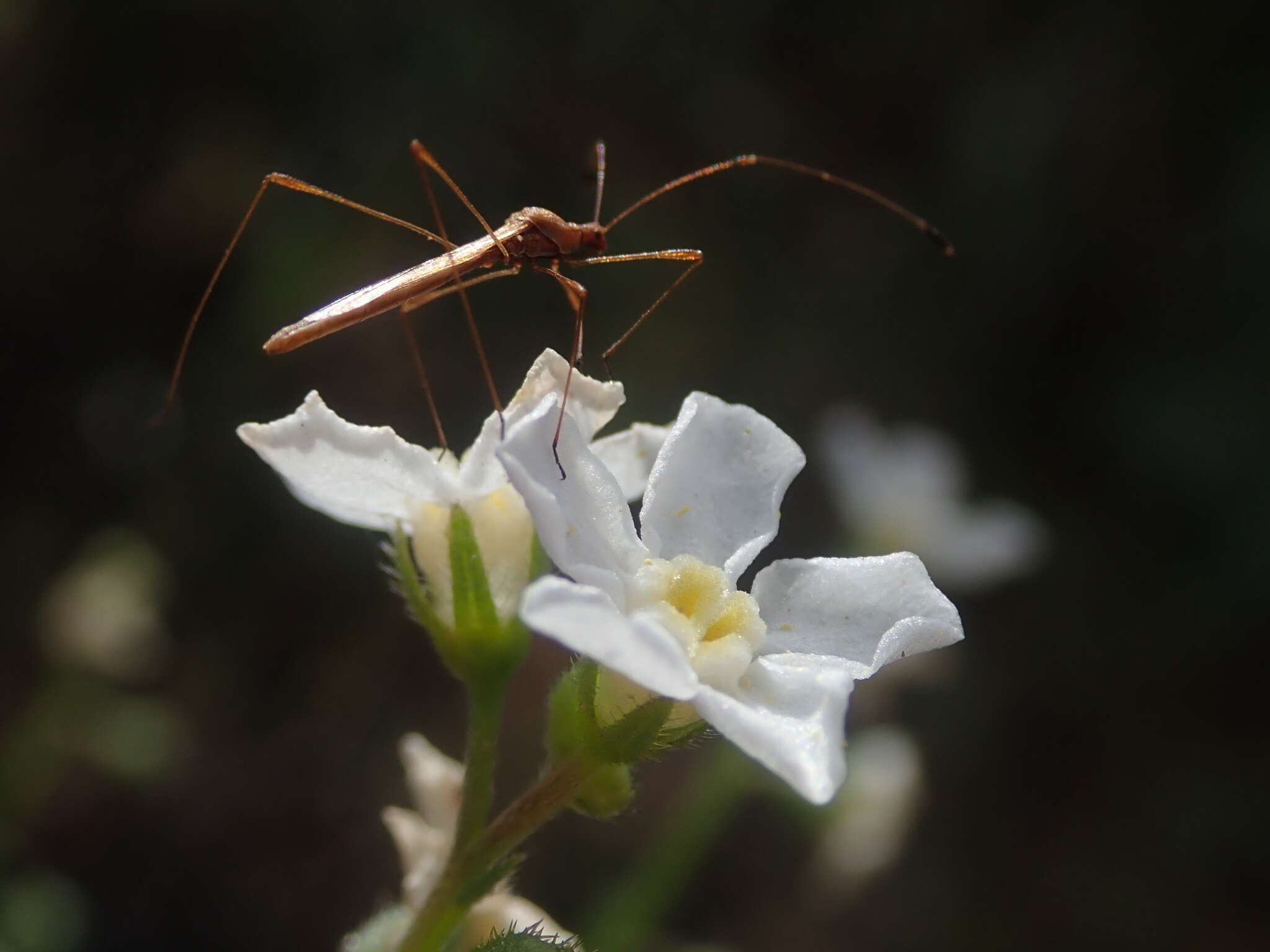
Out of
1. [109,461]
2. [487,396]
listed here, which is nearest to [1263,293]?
[487,396]

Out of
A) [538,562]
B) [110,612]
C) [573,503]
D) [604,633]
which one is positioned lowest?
[110,612]

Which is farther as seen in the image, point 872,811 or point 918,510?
point 918,510

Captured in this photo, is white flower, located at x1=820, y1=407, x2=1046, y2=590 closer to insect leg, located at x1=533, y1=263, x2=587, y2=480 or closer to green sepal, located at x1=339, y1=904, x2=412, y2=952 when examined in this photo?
insect leg, located at x1=533, y1=263, x2=587, y2=480

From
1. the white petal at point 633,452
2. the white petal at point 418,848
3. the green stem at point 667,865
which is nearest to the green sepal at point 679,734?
the white petal at point 633,452

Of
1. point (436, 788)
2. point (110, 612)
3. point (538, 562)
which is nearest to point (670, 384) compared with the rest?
point (110, 612)

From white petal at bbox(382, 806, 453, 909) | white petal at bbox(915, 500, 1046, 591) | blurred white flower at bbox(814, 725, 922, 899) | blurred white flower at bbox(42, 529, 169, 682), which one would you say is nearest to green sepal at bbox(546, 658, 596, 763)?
white petal at bbox(382, 806, 453, 909)

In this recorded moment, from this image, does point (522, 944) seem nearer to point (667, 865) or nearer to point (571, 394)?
point (571, 394)
